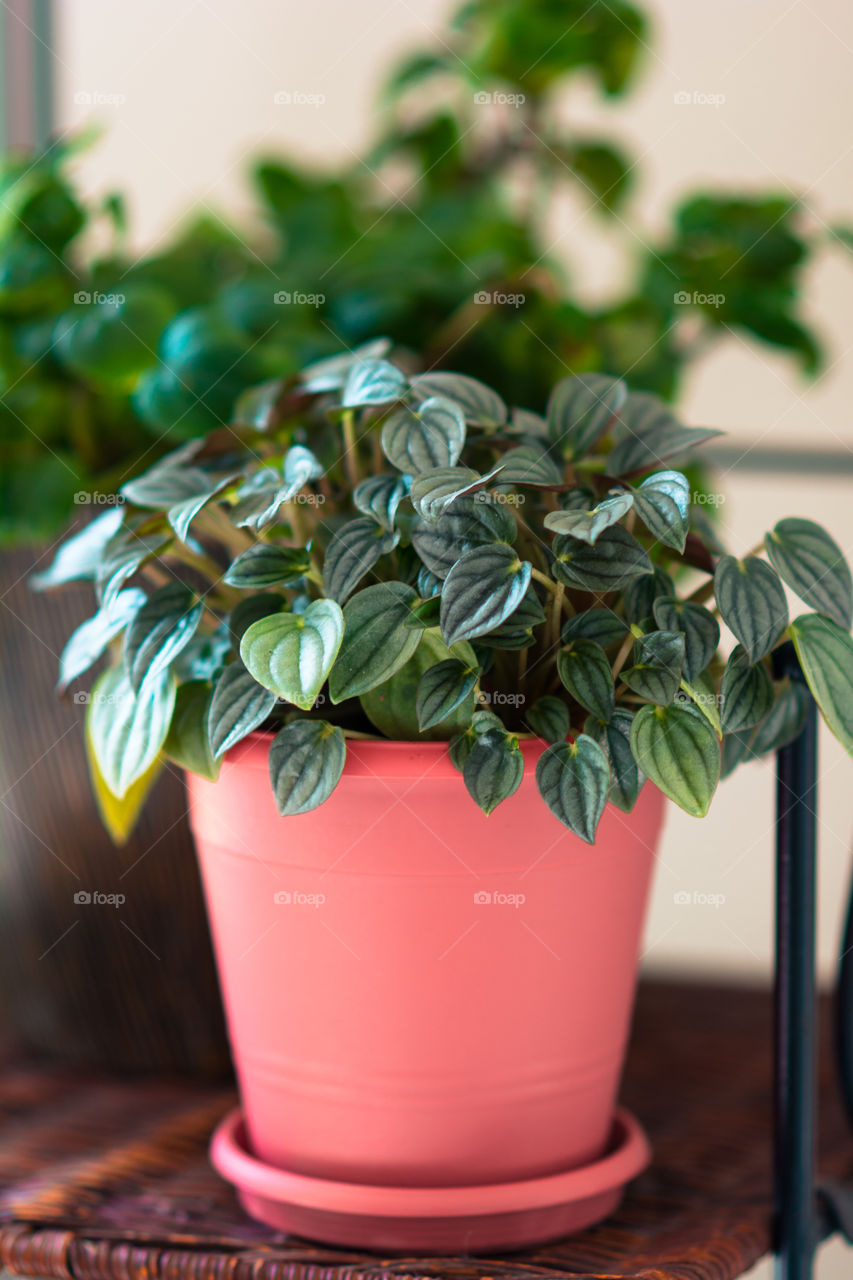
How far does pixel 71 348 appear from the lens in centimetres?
74

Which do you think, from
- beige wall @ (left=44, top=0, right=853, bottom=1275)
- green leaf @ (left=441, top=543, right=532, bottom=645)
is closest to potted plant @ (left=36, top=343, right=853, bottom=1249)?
green leaf @ (left=441, top=543, right=532, bottom=645)

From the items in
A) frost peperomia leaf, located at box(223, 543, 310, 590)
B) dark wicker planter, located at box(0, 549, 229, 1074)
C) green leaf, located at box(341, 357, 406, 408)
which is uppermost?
green leaf, located at box(341, 357, 406, 408)

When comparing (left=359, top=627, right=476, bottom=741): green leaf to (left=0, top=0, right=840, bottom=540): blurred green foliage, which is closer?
(left=359, top=627, right=476, bottom=741): green leaf

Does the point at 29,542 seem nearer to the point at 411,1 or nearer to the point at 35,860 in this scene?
the point at 35,860

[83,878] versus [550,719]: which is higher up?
[550,719]

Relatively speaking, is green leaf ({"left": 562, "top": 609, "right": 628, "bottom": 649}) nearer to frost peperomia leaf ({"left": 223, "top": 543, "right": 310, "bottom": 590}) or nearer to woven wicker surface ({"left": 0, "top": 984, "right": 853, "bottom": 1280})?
frost peperomia leaf ({"left": 223, "top": 543, "right": 310, "bottom": 590})

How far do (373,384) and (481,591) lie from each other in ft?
0.47

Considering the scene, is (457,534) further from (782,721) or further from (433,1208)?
(433,1208)

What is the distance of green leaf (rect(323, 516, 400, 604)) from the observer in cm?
50

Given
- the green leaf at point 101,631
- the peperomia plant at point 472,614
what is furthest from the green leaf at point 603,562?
the green leaf at point 101,631

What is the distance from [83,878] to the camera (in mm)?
790

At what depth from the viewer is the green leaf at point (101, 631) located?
549mm

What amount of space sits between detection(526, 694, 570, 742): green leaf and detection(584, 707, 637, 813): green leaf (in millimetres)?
14

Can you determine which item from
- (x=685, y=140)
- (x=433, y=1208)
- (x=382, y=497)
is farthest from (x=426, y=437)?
(x=685, y=140)
